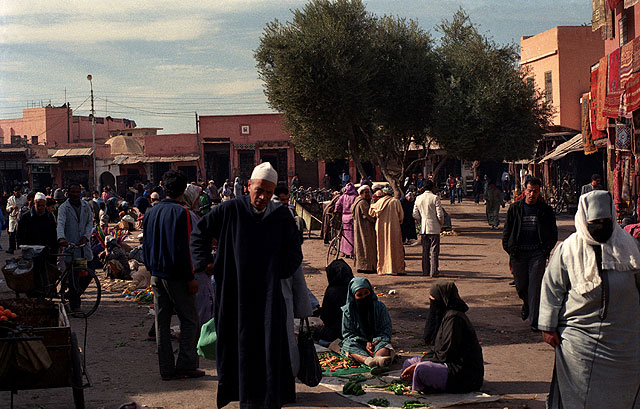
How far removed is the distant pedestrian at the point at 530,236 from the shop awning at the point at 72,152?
142 ft

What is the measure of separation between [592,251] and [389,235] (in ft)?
30.2

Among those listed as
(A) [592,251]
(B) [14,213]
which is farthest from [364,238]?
(B) [14,213]

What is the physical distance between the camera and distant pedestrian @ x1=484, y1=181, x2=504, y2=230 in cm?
2205

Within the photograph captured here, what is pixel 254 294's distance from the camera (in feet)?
15.3

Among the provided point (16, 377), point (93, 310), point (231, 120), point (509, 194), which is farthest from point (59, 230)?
point (231, 120)

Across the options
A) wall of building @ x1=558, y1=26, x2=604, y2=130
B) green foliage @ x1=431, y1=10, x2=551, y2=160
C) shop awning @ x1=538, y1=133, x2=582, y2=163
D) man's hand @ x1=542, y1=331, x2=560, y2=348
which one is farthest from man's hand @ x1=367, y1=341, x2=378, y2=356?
wall of building @ x1=558, y1=26, x2=604, y2=130

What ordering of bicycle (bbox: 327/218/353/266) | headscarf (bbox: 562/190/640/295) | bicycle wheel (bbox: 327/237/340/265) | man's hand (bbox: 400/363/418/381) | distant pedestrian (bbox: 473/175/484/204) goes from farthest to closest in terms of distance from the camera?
distant pedestrian (bbox: 473/175/484/204) < bicycle wheel (bbox: 327/237/340/265) < bicycle (bbox: 327/218/353/266) < man's hand (bbox: 400/363/418/381) < headscarf (bbox: 562/190/640/295)

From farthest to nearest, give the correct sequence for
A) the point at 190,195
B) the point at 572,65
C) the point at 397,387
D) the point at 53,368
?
the point at 572,65, the point at 190,195, the point at 397,387, the point at 53,368

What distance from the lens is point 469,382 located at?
582 centimetres

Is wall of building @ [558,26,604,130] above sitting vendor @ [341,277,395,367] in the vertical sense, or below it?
above

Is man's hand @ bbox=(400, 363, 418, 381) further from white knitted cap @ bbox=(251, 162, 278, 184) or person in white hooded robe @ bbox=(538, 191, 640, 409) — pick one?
white knitted cap @ bbox=(251, 162, 278, 184)

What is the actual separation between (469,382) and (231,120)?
42693 millimetres

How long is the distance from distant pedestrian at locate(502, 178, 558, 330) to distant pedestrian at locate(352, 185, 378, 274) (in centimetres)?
534

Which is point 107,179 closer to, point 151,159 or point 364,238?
point 151,159
